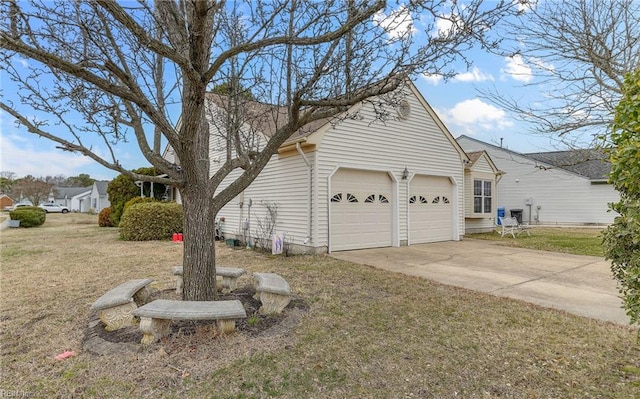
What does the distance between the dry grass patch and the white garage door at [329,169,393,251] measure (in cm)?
408

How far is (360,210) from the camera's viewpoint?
32.3ft

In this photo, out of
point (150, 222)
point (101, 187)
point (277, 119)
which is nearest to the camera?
point (277, 119)

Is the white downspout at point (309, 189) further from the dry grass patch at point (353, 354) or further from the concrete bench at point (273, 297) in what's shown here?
the concrete bench at point (273, 297)

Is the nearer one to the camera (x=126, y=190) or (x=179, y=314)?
(x=179, y=314)

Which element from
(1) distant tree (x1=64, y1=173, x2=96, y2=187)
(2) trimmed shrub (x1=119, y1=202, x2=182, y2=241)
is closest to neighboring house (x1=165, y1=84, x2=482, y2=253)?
(2) trimmed shrub (x1=119, y1=202, x2=182, y2=241)

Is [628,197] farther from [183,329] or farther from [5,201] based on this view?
[5,201]

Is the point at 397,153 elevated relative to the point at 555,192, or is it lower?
elevated

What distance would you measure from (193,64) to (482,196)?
1421 centimetres

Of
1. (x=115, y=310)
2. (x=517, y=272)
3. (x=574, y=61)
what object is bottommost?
(x=517, y=272)

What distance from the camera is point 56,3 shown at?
3.54 meters

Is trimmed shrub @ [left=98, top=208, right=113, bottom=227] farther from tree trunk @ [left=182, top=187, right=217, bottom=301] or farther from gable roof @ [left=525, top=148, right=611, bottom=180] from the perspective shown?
gable roof @ [left=525, top=148, right=611, bottom=180]

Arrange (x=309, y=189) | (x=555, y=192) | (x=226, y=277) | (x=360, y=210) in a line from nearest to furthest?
(x=226, y=277), (x=309, y=189), (x=360, y=210), (x=555, y=192)

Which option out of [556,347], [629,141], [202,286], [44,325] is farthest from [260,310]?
[629,141]

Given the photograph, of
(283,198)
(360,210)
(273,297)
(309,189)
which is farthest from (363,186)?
(273,297)
